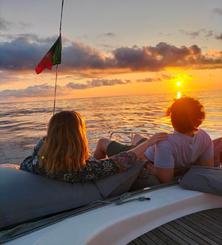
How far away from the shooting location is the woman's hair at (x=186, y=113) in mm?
2549

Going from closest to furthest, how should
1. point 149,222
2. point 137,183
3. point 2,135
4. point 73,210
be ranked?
point 149,222, point 73,210, point 137,183, point 2,135

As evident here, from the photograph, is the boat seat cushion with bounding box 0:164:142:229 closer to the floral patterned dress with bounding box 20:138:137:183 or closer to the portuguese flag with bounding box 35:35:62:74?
the floral patterned dress with bounding box 20:138:137:183

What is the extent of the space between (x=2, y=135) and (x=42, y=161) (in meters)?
10.2

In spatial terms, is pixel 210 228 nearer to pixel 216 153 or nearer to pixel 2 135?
pixel 216 153

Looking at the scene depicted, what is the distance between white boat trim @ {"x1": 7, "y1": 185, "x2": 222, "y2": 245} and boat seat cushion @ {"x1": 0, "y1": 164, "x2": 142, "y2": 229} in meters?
0.22

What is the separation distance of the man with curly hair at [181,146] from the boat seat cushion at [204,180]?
0.16 meters

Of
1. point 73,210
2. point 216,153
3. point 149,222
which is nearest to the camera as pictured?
point 149,222

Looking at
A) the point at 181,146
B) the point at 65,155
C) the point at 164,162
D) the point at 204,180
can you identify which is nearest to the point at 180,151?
the point at 181,146

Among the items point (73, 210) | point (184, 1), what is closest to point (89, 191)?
point (73, 210)

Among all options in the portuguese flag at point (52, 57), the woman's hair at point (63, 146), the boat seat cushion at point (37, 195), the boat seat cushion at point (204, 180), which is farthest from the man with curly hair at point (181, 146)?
the portuguese flag at point (52, 57)

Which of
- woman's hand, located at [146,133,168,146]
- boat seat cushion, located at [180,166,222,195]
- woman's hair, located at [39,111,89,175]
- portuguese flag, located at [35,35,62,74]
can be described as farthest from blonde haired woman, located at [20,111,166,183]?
portuguese flag, located at [35,35,62,74]

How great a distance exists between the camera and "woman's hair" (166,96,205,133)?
255 cm

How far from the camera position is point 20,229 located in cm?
185

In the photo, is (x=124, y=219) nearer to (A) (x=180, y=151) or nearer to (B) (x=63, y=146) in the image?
(B) (x=63, y=146)
